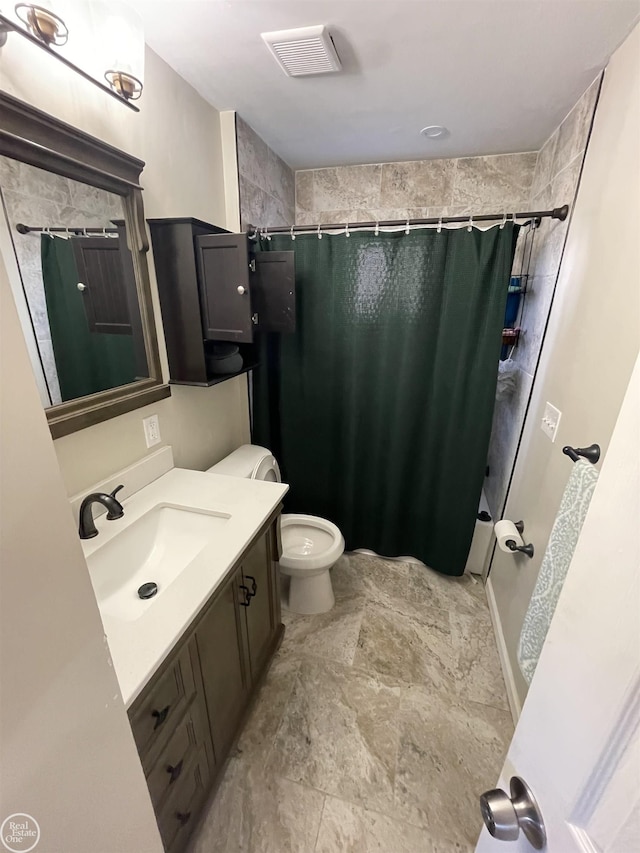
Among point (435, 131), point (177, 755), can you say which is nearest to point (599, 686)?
point (177, 755)

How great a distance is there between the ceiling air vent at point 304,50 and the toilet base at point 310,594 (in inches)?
83.3

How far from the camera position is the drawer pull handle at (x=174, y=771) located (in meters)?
0.91

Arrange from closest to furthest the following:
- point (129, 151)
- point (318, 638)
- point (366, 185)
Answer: point (129, 151), point (318, 638), point (366, 185)

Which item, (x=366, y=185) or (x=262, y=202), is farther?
(x=366, y=185)

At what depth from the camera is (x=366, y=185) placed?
2244 millimetres

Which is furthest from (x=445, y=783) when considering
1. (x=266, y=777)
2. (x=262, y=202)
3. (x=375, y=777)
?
(x=262, y=202)

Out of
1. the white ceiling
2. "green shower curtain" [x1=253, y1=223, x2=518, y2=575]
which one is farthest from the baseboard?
the white ceiling

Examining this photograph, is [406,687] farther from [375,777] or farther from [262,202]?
[262,202]

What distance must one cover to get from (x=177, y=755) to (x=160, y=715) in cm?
21

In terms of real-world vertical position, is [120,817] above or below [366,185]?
below

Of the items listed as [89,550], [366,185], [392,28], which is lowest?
[89,550]

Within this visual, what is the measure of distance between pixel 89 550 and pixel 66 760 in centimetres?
74

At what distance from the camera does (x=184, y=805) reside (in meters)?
1.00

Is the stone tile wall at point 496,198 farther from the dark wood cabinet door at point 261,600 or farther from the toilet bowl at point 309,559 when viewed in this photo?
the dark wood cabinet door at point 261,600
